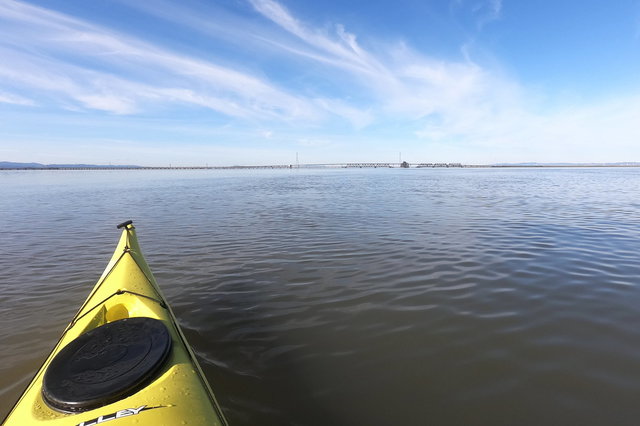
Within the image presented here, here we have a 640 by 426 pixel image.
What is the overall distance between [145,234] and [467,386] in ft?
45.2

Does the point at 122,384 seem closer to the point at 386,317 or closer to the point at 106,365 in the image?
the point at 106,365

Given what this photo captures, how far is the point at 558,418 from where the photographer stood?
12.0 feet

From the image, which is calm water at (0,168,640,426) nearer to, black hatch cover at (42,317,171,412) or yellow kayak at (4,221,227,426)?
yellow kayak at (4,221,227,426)

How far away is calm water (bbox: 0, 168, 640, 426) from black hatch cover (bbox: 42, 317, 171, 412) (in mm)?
1369

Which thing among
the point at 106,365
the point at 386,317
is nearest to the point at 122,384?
the point at 106,365

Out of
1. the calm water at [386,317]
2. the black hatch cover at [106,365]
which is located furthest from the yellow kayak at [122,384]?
the calm water at [386,317]

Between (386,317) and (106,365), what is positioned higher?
(106,365)

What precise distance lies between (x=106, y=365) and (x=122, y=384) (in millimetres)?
450

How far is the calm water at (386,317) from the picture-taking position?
399cm

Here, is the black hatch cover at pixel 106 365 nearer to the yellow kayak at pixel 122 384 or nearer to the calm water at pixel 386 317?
the yellow kayak at pixel 122 384

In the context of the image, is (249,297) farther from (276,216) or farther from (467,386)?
(276,216)

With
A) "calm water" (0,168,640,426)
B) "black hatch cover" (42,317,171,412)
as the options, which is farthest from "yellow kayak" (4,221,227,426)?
"calm water" (0,168,640,426)

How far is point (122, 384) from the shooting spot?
2.78m

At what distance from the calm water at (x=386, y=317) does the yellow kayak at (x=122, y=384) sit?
1.18 metres
